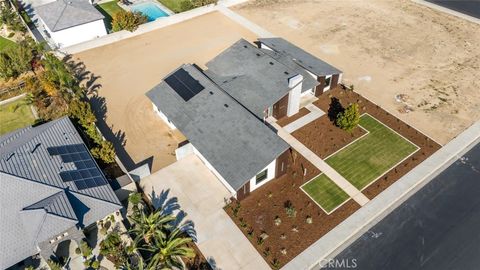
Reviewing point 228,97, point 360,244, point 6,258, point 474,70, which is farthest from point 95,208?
point 474,70

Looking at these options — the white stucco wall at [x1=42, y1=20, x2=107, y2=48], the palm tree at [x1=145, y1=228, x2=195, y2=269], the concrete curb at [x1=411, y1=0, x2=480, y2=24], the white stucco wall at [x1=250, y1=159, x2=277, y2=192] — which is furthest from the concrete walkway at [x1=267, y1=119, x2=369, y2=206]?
the concrete curb at [x1=411, y1=0, x2=480, y2=24]

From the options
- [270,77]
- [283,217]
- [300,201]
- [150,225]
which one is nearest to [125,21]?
[270,77]

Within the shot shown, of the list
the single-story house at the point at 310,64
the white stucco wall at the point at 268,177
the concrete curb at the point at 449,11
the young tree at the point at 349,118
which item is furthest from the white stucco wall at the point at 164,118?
the concrete curb at the point at 449,11

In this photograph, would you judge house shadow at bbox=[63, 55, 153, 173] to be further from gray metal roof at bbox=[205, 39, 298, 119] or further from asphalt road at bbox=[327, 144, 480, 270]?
asphalt road at bbox=[327, 144, 480, 270]

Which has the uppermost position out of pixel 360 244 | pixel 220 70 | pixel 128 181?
pixel 220 70

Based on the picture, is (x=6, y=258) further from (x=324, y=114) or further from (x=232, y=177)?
(x=324, y=114)

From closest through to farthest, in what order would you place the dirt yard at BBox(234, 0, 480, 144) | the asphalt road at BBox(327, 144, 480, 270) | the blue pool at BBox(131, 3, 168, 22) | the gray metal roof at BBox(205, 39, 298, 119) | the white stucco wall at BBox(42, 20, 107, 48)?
the asphalt road at BBox(327, 144, 480, 270)
the gray metal roof at BBox(205, 39, 298, 119)
the dirt yard at BBox(234, 0, 480, 144)
the white stucco wall at BBox(42, 20, 107, 48)
the blue pool at BBox(131, 3, 168, 22)
